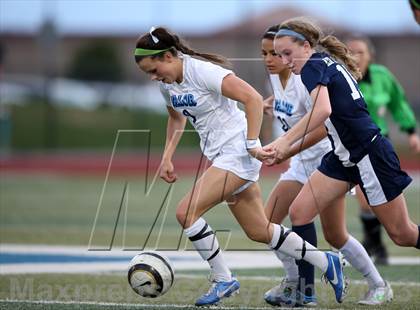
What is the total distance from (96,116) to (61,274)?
766 inches

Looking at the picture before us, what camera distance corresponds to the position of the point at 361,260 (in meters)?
6.21

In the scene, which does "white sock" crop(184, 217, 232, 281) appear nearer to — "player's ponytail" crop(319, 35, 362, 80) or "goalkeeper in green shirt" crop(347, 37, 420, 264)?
"player's ponytail" crop(319, 35, 362, 80)

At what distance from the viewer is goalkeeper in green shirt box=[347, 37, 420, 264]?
27.6ft

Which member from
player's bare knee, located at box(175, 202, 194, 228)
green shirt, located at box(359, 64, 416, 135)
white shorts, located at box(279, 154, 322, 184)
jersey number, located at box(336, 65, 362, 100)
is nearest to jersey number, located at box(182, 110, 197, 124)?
player's bare knee, located at box(175, 202, 194, 228)

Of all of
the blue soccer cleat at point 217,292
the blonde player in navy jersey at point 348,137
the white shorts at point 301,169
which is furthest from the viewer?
the white shorts at point 301,169

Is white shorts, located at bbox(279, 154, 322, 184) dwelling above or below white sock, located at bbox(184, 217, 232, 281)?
above

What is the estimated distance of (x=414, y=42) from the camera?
88.2 ft

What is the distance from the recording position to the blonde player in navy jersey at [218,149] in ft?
18.9

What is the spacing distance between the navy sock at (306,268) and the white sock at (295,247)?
23 cm

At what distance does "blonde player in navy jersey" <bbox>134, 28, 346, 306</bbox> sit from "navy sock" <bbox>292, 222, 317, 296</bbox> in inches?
10.0

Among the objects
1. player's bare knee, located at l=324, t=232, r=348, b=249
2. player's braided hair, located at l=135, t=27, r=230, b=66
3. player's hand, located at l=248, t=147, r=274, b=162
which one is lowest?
player's bare knee, located at l=324, t=232, r=348, b=249

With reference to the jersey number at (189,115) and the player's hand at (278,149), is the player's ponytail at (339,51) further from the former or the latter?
the jersey number at (189,115)

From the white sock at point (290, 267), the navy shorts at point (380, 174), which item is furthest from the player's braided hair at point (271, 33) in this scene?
the white sock at point (290, 267)

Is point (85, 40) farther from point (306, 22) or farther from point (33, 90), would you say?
point (306, 22)
